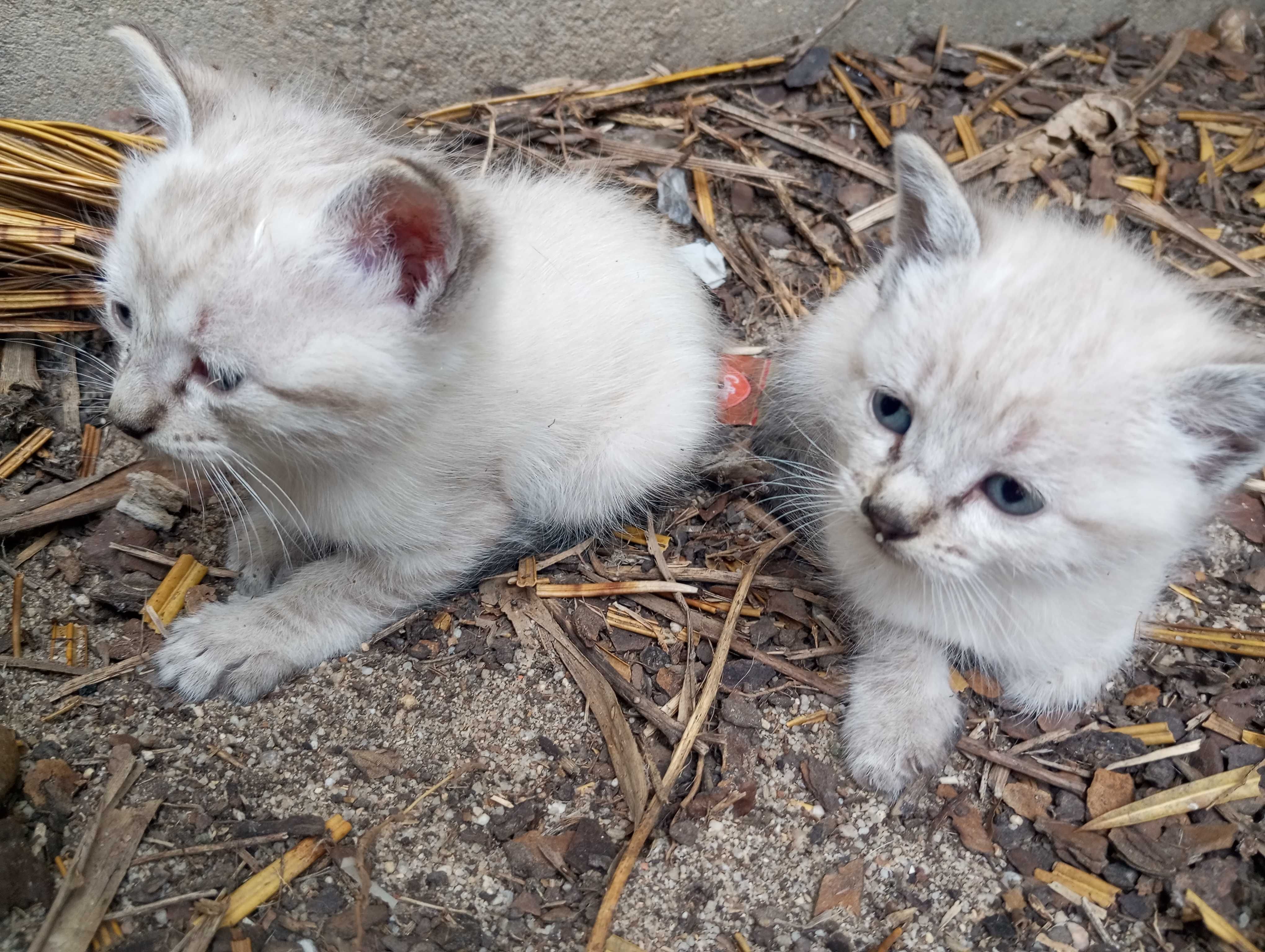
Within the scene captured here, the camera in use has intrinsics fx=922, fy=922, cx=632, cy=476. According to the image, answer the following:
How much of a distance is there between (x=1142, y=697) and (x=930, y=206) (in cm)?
128

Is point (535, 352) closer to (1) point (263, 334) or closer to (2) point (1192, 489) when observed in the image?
(1) point (263, 334)

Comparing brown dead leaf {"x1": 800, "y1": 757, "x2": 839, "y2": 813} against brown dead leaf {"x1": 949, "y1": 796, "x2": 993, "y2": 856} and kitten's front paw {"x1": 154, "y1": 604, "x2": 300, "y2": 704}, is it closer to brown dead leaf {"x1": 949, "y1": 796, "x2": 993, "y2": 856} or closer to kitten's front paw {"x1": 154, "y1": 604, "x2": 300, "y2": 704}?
brown dead leaf {"x1": 949, "y1": 796, "x2": 993, "y2": 856}

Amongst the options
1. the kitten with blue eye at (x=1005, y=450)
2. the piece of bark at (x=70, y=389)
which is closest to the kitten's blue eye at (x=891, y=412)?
the kitten with blue eye at (x=1005, y=450)

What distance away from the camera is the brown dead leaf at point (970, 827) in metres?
1.96

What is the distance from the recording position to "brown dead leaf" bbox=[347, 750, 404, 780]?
1959mm

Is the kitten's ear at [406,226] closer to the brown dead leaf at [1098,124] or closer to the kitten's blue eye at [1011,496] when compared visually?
the kitten's blue eye at [1011,496]

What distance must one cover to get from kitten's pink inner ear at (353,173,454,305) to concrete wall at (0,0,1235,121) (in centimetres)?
149

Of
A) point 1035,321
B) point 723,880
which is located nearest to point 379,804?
point 723,880

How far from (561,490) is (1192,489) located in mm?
1352

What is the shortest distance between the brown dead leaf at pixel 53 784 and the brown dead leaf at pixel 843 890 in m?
1.49

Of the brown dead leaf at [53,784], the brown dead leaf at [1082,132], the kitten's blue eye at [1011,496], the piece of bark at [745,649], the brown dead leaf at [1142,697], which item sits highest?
the brown dead leaf at [1082,132]

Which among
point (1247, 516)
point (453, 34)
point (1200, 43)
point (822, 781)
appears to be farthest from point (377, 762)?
point (1200, 43)

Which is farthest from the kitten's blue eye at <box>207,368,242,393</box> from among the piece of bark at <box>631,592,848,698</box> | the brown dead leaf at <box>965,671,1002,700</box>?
the brown dead leaf at <box>965,671,1002,700</box>

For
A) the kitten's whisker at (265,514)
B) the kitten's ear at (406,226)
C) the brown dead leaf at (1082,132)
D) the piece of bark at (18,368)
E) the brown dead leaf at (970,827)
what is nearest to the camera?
the kitten's ear at (406,226)
